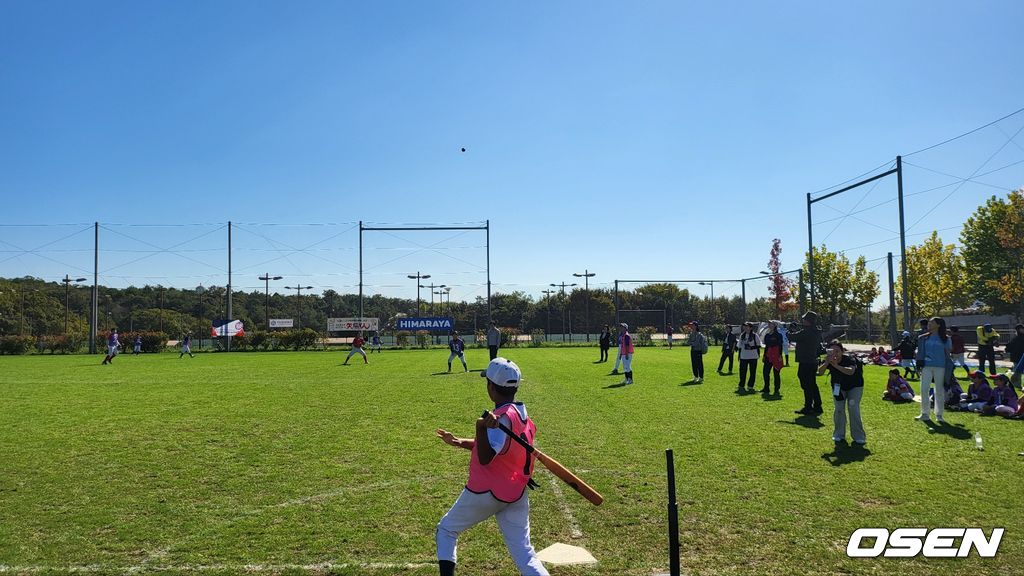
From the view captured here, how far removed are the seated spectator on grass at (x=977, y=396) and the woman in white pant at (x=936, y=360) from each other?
1946 millimetres

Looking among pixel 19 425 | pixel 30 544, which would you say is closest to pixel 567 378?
pixel 19 425

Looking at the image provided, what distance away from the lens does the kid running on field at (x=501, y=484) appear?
3842 millimetres

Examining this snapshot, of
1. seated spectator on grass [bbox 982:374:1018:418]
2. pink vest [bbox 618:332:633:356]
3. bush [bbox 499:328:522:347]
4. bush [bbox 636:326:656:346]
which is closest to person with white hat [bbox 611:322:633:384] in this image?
pink vest [bbox 618:332:633:356]

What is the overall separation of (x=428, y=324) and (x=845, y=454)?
148 feet

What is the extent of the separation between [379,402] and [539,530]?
9.98 m

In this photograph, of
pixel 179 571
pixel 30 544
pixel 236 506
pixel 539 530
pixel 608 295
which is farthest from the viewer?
pixel 608 295

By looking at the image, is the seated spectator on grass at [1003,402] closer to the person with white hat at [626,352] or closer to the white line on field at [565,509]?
the person with white hat at [626,352]

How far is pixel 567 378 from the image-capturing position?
21.6 meters

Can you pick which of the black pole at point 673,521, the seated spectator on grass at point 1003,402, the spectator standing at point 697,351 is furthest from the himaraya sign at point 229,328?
the black pole at point 673,521

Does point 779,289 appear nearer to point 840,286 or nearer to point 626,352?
point 840,286

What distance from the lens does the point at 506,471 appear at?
12.9 ft

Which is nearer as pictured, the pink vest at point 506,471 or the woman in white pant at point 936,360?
the pink vest at point 506,471

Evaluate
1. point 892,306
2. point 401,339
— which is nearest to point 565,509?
point 892,306

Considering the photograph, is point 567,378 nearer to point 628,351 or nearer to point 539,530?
point 628,351
